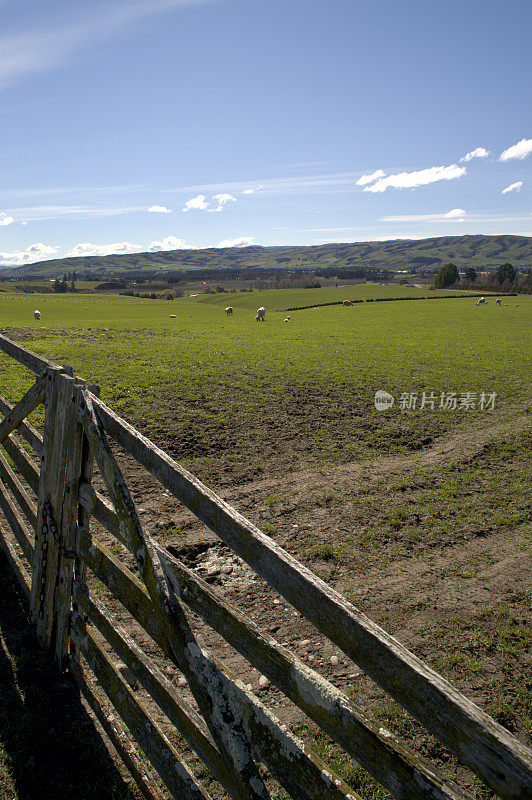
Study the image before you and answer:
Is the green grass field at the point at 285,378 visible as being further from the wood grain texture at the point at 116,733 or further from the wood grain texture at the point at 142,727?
the wood grain texture at the point at 142,727

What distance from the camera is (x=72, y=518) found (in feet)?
13.1

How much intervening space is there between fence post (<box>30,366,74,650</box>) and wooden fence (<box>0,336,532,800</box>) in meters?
0.02

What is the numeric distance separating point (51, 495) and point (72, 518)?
37 centimetres

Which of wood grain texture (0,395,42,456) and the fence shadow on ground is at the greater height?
wood grain texture (0,395,42,456)

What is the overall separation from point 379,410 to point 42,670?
11.6m

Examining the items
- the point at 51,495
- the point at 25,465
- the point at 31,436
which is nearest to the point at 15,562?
the point at 25,465

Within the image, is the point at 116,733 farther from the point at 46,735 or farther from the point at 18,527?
the point at 18,527

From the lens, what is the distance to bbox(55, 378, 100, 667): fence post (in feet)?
12.5

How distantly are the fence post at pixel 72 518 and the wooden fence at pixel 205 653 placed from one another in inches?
0.5

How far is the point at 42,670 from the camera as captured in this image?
14.6 feet

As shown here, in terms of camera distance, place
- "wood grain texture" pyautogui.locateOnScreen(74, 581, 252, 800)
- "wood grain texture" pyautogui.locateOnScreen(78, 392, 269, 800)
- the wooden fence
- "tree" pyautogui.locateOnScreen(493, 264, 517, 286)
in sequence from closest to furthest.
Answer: the wooden fence
"wood grain texture" pyautogui.locateOnScreen(78, 392, 269, 800)
"wood grain texture" pyautogui.locateOnScreen(74, 581, 252, 800)
"tree" pyautogui.locateOnScreen(493, 264, 517, 286)

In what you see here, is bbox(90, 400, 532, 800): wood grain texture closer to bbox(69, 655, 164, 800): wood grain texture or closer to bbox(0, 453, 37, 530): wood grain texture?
bbox(69, 655, 164, 800): wood grain texture

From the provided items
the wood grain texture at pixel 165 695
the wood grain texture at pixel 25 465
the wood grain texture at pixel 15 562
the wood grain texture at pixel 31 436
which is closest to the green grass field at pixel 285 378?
the wood grain texture at pixel 15 562

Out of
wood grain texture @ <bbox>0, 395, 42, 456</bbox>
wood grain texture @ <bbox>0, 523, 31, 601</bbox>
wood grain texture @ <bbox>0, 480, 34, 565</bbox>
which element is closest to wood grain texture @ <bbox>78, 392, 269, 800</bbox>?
wood grain texture @ <bbox>0, 395, 42, 456</bbox>
